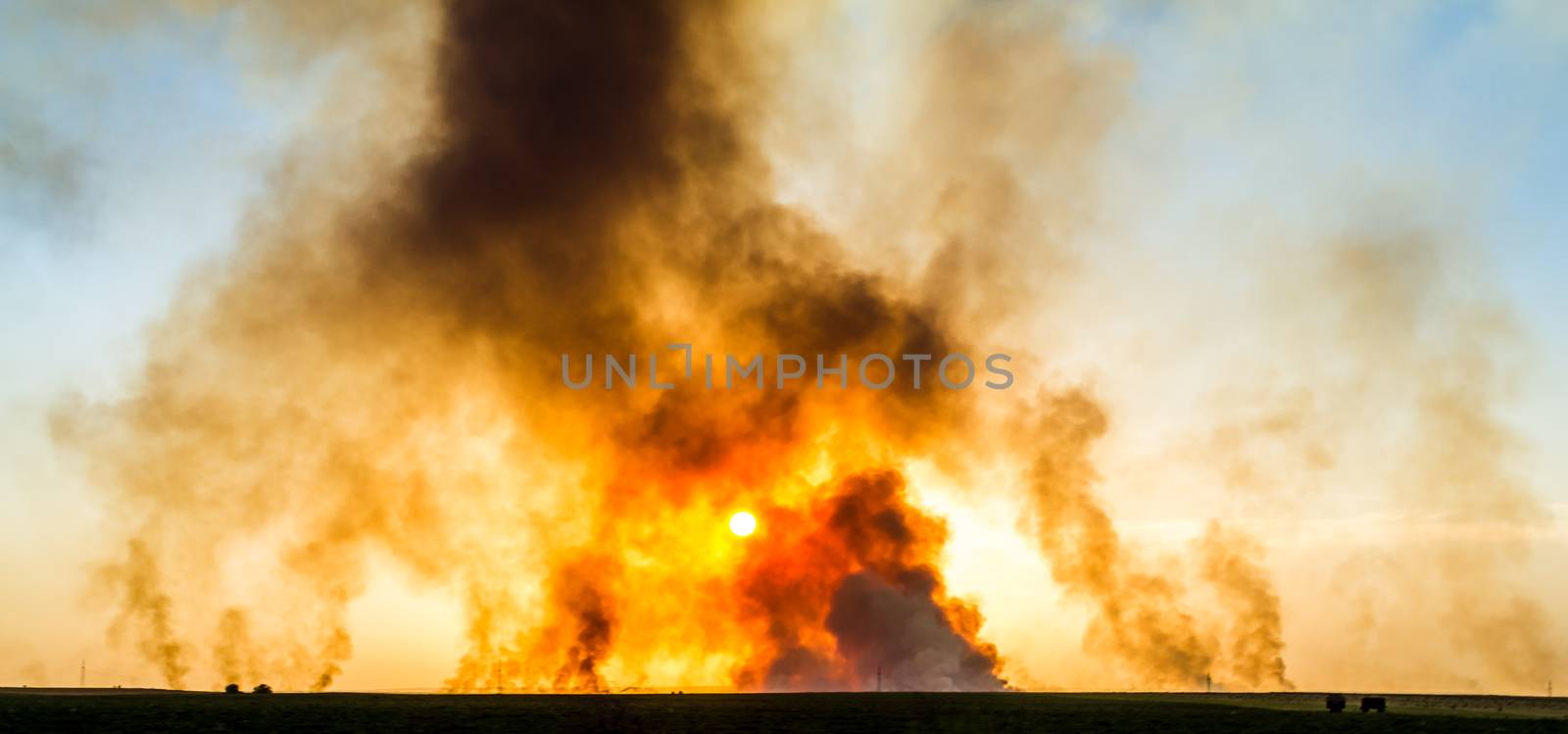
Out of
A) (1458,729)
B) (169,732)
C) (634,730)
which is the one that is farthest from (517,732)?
(1458,729)

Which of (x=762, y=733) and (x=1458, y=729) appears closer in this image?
(x=762, y=733)

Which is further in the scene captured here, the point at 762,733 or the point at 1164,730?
the point at 1164,730

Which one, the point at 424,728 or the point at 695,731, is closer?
the point at 695,731

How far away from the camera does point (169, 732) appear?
192 m

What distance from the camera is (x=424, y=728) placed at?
195 meters

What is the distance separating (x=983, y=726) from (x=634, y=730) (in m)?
45.5

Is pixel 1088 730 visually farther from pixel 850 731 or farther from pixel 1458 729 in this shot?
pixel 1458 729

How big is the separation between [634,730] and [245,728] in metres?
53.3

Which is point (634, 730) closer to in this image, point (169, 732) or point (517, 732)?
point (517, 732)

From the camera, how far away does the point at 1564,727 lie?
198125 mm

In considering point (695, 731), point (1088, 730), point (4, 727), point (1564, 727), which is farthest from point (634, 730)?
point (1564, 727)

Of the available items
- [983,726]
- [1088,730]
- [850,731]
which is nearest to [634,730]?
[850,731]

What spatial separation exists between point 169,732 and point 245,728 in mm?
9251

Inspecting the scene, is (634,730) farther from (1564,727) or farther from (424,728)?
(1564,727)
